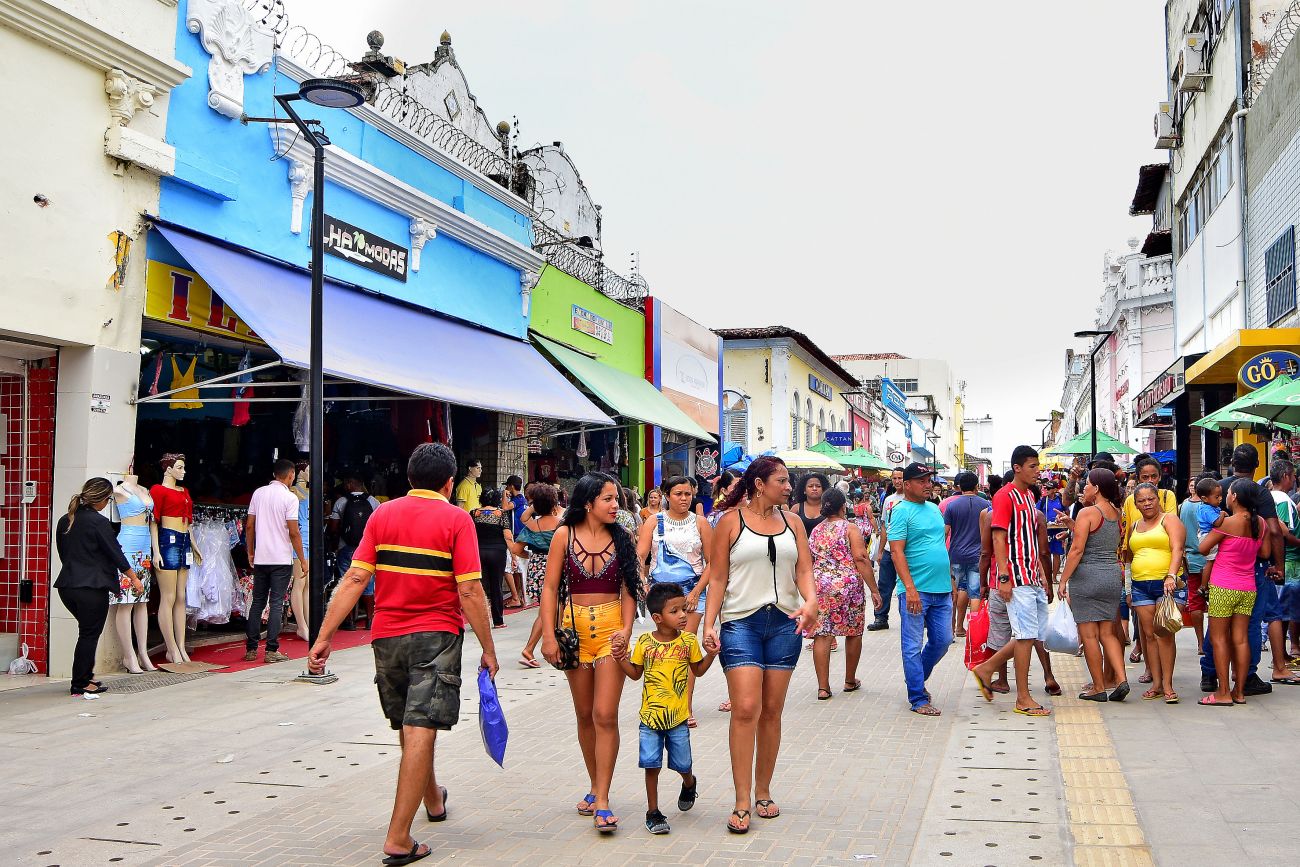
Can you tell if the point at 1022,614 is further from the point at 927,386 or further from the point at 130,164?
the point at 927,386

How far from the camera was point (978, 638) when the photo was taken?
8.51 metres

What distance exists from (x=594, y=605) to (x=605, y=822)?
1.01m

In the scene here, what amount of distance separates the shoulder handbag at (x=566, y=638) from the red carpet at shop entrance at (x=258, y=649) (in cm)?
557

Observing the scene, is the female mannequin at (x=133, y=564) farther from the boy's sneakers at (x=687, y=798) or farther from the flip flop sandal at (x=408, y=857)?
the boy's sneakers at (x=687, y=798)

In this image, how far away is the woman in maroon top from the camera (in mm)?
5355

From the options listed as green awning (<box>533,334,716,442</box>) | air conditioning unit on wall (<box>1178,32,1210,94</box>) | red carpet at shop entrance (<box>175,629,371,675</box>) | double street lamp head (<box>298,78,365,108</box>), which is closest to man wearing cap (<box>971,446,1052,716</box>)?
double street lamp head (<box>298,78,365,108</box>)

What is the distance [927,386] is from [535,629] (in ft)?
309

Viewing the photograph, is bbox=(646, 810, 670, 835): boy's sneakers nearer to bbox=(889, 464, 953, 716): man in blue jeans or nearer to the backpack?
bbox=(889, 464, 953, 716): man in blue jeans

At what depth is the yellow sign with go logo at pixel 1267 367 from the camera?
13.2 metres

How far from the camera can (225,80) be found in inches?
443

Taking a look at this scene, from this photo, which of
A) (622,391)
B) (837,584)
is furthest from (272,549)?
(622,391)

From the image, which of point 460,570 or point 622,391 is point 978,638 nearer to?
point 460,570

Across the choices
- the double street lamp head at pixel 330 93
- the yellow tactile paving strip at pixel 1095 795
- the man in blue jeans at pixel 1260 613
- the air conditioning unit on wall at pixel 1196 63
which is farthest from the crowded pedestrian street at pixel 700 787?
the air conditioning unit on wall at pixel 1196 63

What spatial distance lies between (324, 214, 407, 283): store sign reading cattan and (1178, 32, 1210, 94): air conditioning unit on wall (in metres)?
16.0
